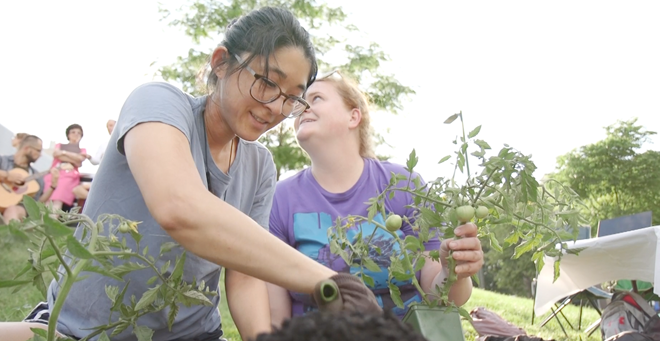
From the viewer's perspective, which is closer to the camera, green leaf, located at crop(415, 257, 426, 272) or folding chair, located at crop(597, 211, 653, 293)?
green leaf, located at crop(415, 257, 426, 272)

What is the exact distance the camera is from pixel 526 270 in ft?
67.8

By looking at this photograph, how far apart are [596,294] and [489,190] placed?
4.72 meters

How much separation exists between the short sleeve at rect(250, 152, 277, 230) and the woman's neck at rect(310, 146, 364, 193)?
0.42m

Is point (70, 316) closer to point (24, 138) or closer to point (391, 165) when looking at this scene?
point (391, 165)

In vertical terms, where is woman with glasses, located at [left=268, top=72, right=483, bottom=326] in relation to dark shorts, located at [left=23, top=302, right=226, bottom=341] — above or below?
above

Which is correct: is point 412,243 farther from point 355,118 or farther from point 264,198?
point 355,118

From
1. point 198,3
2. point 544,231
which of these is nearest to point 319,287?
point 544,231

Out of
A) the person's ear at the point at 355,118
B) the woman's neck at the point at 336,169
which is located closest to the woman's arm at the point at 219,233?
the woman's neck at the point at 336,169

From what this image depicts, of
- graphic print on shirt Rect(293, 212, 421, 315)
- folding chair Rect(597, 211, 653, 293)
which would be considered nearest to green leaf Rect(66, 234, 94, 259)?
graphic print on shirt Rect(293, 212, 421, 315)

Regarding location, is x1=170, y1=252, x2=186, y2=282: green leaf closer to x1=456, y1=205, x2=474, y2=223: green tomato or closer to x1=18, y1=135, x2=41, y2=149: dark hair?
x1=456, y1=205, x2=474, y2=223: green tomato

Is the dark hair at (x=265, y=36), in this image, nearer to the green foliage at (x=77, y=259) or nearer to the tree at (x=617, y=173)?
the green foliage at (x=77, y=259)

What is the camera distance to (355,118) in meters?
2.43

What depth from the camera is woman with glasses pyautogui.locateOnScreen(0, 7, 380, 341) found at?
1.13m

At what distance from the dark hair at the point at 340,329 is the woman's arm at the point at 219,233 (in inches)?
20.4
